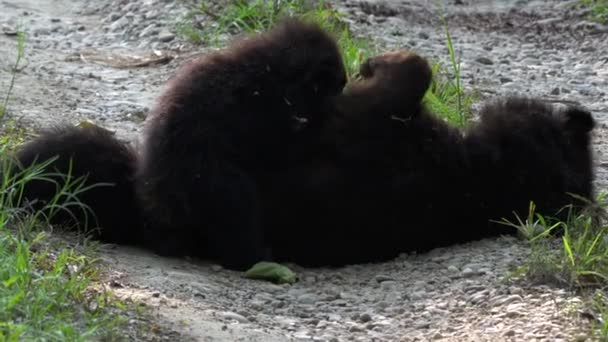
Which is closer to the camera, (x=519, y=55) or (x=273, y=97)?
(x=273, y=97)

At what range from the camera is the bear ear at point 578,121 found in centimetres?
637

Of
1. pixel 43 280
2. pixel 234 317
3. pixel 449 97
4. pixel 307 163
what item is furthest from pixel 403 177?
pixel 449 97

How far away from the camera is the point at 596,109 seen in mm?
8797

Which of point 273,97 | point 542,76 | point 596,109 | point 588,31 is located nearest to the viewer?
point 273,97

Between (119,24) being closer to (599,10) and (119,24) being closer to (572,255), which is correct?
(599,10)

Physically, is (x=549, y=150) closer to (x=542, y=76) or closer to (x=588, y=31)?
(x=542, y=76)

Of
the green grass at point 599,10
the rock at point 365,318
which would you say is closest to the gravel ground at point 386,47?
the rock at point 365,318

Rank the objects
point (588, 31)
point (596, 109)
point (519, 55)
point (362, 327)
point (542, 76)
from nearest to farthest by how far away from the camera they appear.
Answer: point (362, 327), point (596, 109), point (542, 76), point (519, 55), point (588, 31)

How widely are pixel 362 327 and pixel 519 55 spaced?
5707mm

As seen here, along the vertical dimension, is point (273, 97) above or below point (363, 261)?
above

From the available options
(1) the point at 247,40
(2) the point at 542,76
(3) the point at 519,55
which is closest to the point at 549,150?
(1) the point at 247,40

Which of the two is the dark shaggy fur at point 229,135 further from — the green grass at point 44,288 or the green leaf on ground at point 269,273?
the green grass at point 44,288

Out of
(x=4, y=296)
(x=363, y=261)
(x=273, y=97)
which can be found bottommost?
(x=363, y=261)

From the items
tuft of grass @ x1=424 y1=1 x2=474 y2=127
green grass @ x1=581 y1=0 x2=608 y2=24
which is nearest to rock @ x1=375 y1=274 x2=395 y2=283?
tuft of grass @ x1=424 y1=1 x2=474 y2=127
